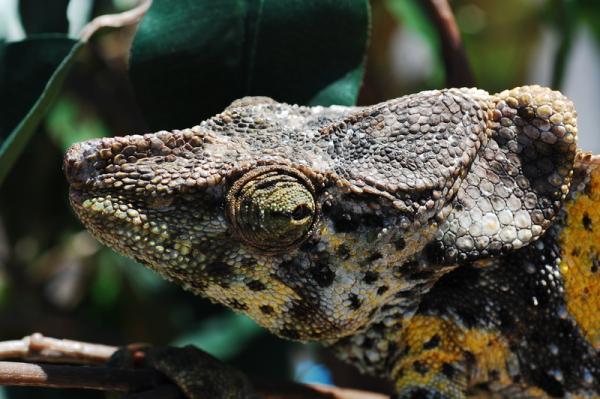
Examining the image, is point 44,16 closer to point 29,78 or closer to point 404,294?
point 29,78

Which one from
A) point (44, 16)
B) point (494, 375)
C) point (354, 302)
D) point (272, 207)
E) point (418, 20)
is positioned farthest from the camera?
point (418, 20)

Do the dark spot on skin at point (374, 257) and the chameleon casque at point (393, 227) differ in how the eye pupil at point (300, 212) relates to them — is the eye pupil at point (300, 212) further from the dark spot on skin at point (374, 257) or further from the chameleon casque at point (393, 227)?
the dark spot on skin at point (374, 257)

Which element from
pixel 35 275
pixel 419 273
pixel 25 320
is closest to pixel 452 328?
pixel 419 273

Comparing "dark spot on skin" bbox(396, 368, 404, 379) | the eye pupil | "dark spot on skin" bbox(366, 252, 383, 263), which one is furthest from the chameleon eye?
"dark spot on skin" bbox(396, 368, 404, 379)

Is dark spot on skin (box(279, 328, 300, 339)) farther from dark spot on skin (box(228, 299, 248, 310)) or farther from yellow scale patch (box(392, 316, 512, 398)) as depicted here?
yellow scale patch (box(392, 316, 512, 398))

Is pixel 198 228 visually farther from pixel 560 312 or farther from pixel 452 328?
pixel 560 312

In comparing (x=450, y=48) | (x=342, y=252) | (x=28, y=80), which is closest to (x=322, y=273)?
(x=342, y=252)

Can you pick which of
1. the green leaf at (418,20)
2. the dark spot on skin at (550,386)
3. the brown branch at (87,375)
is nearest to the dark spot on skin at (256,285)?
the brown branch at (87,375)
